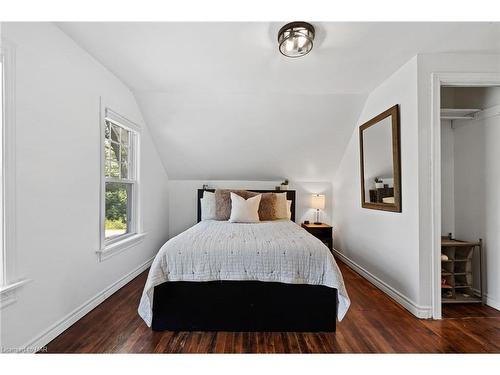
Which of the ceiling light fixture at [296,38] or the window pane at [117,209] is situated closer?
the ceiling light fixture at [296,38]

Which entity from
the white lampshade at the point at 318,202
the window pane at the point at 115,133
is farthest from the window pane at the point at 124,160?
Result: the white lampshade at the point at 318,202

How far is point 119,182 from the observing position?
285 cm

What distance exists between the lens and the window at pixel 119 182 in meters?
2.60

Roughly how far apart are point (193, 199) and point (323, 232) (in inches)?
92.0

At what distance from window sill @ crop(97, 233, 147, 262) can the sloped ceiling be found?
4.77 feet

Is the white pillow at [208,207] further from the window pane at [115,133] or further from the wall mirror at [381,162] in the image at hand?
the wall mirror at [381,162]

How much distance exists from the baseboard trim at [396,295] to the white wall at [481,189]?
84 centimetres

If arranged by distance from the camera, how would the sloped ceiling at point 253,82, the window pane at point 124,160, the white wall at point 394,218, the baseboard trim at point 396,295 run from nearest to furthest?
the sloped ceiling at point 253,82 < the baseboard trim at point 396,295 < the white wall at point 394,218 < the window pane at point 124,160

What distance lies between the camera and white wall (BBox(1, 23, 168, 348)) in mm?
1551

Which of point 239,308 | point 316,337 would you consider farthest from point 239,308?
point 316,337

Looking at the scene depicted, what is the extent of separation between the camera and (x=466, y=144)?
2.63m

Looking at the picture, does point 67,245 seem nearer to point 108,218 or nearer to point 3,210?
point 3,210

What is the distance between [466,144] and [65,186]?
386 centimetres
